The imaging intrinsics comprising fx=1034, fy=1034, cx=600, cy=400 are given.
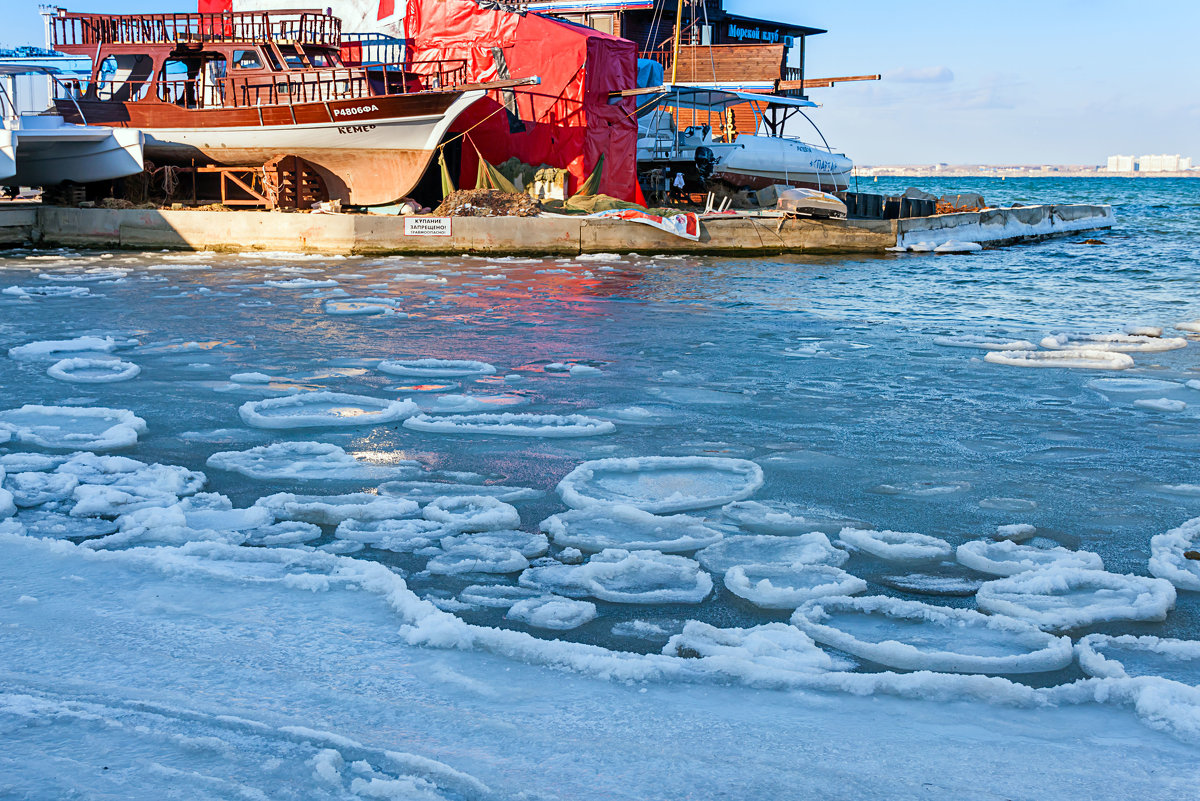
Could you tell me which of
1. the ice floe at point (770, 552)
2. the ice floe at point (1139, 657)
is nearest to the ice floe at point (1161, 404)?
the ice floe at point (770, 552)

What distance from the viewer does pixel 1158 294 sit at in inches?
579

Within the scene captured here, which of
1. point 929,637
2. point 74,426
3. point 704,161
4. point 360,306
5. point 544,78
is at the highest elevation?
point 544,78

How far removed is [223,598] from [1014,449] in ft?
12.5

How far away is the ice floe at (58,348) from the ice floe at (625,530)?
5.43 metres

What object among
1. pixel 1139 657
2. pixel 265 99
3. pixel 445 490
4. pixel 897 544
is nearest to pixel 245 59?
pixel 265 99

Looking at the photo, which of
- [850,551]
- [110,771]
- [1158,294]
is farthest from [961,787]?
[1158,294]

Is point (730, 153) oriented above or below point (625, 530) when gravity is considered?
above

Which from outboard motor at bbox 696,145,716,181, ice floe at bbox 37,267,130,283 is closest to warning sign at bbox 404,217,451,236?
ice floe at bbox 37,267,130,283

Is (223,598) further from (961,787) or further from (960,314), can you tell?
(960,314)

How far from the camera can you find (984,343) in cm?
904

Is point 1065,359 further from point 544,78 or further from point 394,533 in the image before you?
point 544,78

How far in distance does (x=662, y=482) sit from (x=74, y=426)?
317cm

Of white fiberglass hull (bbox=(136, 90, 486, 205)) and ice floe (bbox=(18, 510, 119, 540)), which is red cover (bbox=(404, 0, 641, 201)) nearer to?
white fiberglass hull (bbox=(136, 90, 486, 205))

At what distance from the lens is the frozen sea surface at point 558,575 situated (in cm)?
231
